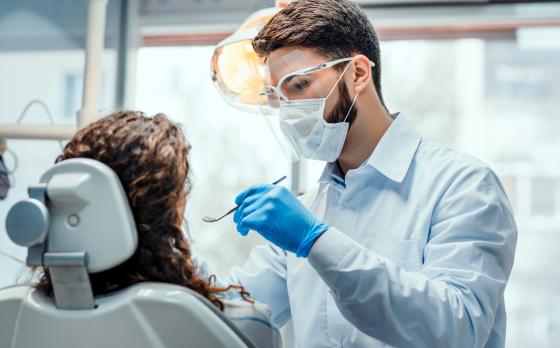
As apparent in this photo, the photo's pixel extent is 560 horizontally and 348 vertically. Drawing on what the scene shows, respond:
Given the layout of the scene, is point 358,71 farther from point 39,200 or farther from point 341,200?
point 39,200

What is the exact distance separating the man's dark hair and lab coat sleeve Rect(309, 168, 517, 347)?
0.48 metres

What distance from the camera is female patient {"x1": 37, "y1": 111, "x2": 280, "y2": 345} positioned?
1073 mm

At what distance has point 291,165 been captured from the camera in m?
3.01

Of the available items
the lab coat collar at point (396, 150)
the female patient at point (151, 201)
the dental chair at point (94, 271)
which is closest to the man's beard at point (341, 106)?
the lab coat collar at point (396, 150)

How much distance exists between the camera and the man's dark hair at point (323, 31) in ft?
5.23

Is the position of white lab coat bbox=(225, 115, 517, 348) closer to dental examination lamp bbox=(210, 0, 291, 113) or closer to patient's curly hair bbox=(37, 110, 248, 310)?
patient's curly hair bbox=(37, 110, 248, 310)

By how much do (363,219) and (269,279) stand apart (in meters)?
0.36

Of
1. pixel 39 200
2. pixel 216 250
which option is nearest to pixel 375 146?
pixel 39 200

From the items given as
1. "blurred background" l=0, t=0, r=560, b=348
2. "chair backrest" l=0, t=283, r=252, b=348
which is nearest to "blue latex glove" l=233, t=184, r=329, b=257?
"chair backrest" l=0, t=283, r=252, b=348

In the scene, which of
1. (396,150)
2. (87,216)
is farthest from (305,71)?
(87,216)

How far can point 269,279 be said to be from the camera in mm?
1819

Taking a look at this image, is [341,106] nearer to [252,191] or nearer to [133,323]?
[252,191]

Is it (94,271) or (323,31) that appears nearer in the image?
(94,271)

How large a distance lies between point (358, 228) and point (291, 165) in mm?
1404
